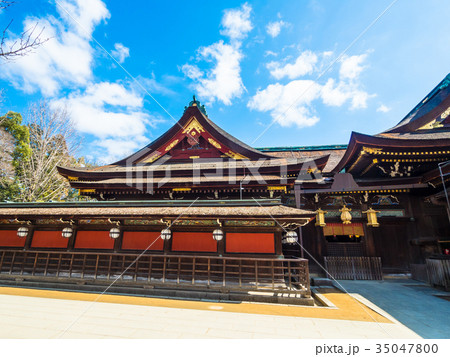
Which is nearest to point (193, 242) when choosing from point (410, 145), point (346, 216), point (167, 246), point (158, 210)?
point (167, 246)

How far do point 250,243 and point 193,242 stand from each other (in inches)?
94.8

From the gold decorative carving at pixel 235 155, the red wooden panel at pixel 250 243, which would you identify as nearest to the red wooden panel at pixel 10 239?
the red wooden panel at pixel 250 243

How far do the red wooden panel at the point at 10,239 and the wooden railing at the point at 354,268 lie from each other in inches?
600

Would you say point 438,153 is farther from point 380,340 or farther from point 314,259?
point 380,340

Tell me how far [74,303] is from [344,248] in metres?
12.0

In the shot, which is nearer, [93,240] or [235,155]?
[93,240]

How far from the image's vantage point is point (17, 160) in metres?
20.5

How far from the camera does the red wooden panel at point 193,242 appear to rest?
8.53 meters

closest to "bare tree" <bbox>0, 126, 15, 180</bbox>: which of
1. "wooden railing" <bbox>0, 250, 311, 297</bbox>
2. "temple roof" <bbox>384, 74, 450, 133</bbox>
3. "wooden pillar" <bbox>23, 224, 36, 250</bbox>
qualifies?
"wooden railing" <bbox>0, 250, 311, 297</bbox>

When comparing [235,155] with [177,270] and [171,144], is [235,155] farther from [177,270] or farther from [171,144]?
[177,270]

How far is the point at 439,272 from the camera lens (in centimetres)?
855

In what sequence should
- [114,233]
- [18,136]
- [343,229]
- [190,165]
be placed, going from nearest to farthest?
[114,233], [343,229], [190,165], [18,136]

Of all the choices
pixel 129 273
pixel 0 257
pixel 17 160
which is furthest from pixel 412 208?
pixel 17 160

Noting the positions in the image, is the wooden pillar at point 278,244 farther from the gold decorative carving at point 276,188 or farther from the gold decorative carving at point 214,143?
the gold decorative carving at point 214,143
